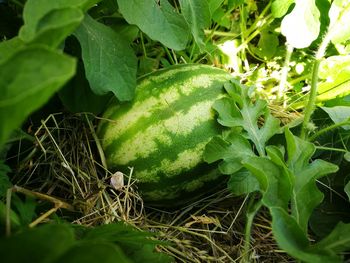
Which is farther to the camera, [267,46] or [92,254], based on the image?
[267,46]

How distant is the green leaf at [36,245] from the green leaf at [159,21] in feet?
2.17

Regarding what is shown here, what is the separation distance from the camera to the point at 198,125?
1.13m

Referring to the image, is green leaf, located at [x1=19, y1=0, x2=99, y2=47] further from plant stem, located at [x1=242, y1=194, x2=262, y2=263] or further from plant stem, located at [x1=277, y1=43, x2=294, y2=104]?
plant stem, located at [x1=277, y1=43, x2=294, y2=104]

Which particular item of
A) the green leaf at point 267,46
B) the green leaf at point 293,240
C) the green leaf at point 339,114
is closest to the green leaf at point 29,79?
the green leaf at point 293,240

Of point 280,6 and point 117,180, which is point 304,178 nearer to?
point 117,180

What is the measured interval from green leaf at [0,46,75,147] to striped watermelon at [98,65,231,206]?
0.65 meters

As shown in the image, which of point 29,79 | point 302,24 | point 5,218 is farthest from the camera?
point 302,24

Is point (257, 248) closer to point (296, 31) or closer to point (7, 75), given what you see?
point (296, 31)

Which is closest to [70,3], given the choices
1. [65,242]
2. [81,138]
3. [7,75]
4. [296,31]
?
[7,75]

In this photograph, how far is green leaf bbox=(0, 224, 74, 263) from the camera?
473 mm

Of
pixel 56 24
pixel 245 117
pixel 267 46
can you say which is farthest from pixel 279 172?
pixel 267 46

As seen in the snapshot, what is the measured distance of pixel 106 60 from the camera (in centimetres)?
111

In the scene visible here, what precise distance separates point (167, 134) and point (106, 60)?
0.23m

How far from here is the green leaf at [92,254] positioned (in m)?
0.47
